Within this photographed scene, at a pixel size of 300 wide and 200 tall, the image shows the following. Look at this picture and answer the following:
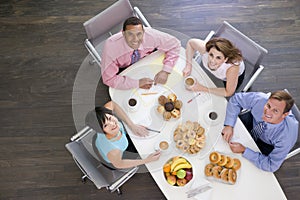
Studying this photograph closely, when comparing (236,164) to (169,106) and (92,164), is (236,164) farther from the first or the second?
(92,164)

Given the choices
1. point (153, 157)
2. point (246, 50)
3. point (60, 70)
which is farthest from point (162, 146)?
point (60, 70)

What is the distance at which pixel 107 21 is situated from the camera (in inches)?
117

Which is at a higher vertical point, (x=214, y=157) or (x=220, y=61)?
(x=220, y=61)

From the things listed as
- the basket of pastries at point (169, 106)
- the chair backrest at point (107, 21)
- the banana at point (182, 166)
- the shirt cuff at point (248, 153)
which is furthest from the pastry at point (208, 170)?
the chair backrest at point (107, 21)

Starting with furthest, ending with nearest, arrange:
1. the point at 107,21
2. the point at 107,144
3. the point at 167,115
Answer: the point at 107,21 < the point at 167,115 < the point at 107,144

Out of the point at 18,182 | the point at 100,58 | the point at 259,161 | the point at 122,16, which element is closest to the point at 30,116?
the point at 18,182

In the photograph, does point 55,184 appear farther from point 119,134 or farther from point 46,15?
point 46,15

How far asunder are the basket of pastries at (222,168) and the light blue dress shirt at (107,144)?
54 centimetres

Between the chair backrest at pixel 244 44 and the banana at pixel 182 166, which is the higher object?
the chair backrest at pixel 244 44

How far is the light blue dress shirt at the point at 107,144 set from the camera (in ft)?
8.21

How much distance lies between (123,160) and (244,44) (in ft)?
3.79

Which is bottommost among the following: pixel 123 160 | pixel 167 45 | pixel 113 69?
pixel 123 160

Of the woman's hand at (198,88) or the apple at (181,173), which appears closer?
the apple at (181,173)

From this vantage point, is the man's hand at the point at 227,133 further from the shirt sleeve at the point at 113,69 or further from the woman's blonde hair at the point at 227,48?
the shirt sleeve at the point at 113,69
